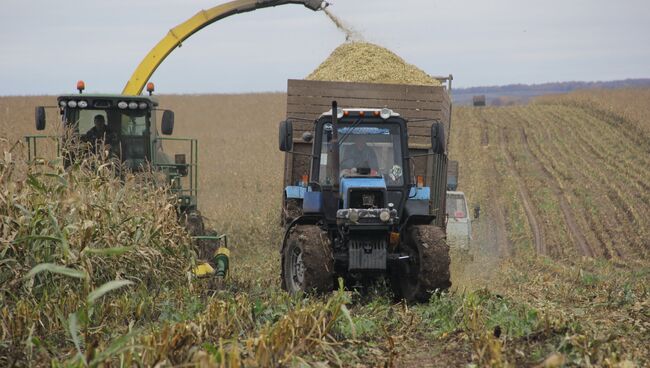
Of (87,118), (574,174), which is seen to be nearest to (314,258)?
(87,118)

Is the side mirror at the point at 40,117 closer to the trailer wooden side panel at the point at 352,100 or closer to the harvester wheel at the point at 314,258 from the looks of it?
the trailer wooden side panel at the point at 352,100

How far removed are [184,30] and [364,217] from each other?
763 centimetres

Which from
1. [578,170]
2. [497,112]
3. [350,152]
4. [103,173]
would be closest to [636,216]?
[578,170]

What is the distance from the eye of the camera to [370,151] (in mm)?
9891

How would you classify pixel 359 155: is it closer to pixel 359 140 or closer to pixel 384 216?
pixel 359 140

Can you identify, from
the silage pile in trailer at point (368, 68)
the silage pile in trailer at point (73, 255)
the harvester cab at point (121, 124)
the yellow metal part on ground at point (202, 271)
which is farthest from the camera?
the silage pile in trailer at point (368, 68)

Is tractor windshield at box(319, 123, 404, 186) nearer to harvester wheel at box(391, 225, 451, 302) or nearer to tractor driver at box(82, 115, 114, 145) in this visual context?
harvester wheel at box(391, 225, 451, 302)

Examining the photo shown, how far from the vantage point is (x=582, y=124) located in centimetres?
3838

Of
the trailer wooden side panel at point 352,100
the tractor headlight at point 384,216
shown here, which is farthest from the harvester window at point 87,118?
the tractor headlight at point 384,216

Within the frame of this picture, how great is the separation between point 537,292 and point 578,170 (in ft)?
64.5

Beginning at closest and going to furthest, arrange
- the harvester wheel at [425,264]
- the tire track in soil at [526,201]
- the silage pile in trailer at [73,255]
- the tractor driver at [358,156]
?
the silage pile in trailer at [73,255]
the harvester wheel at [425,264]
the tractor driver at [358,156]
the tire track in soil at [526,201]

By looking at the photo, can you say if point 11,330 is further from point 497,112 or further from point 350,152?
point 497,112

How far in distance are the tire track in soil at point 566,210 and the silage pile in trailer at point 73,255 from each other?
12866 millimetres

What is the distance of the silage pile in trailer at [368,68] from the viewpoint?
14.2 metres
